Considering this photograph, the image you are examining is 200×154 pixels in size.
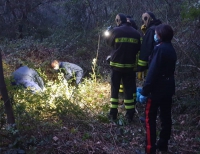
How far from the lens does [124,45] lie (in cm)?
577

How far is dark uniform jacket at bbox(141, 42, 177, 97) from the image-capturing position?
424 centimetres

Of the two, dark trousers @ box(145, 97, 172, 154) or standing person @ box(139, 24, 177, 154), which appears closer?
standing person @ box(139, 24, 177, 154)

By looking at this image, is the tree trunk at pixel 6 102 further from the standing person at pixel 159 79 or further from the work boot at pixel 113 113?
the work boot at pixel 113 113

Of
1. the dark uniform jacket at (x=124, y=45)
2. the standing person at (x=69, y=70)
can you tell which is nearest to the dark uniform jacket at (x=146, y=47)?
the dark uniform jacket at (x=124, y=45)

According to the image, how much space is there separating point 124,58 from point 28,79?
2.51 meters

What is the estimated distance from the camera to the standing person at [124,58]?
5762 millimetres

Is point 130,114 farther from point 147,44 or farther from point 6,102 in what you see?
point 6,102

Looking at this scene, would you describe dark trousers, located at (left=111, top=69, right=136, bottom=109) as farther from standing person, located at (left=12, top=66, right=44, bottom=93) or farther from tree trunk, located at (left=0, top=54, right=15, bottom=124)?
tree trunk, located at (left=0, top=54, right=15, bottom=124)

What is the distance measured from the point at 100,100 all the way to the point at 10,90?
8.64 ft

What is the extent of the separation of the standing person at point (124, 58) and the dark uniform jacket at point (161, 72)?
1.49 metres

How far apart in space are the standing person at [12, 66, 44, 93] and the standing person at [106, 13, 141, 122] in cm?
179

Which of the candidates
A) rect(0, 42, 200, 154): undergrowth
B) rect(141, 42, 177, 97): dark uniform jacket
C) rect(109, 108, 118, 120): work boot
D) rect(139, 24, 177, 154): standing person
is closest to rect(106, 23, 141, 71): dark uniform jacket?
rect(109, 108, 118, 120): work boot

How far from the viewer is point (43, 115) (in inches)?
223

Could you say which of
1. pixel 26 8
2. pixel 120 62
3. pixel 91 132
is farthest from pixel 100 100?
pixel 26 8
